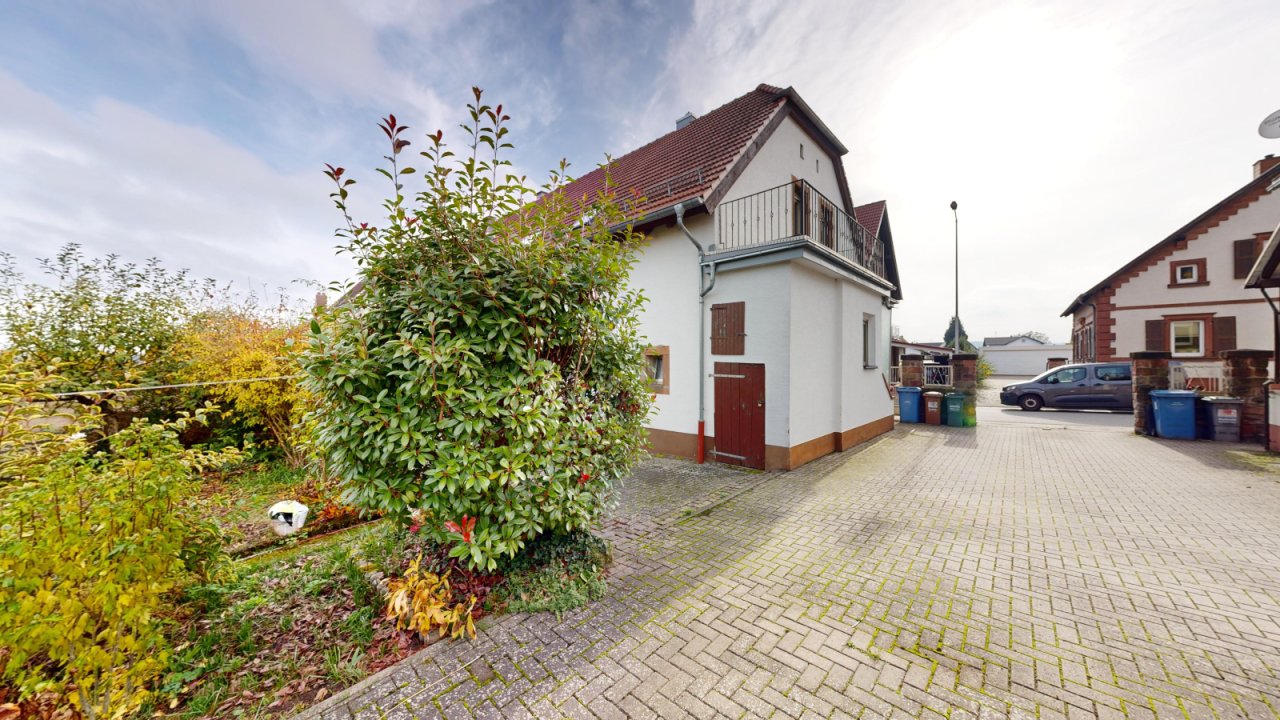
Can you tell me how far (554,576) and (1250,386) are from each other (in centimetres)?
1502

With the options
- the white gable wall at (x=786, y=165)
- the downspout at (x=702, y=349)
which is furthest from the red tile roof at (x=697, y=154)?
the downspout at (x=702, y=349)

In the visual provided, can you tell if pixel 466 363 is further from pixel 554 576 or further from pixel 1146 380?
pixel 1146 380

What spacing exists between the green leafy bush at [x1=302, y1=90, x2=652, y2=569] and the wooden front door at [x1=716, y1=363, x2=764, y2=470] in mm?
4468

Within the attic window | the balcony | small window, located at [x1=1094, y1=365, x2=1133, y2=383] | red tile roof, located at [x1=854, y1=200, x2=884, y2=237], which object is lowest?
small window, located at [x1=1094, y1=365, x2=1133, y2=383]

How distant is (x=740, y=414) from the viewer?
7.64 metres

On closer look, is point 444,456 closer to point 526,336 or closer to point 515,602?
point 526,336

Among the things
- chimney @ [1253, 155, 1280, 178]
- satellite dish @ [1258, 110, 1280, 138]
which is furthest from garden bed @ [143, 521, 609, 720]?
chimney @ [1253, 155, 1280, 178]

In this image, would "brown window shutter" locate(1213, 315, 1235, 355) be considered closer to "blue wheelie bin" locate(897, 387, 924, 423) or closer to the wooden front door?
"blue wheelie bin" locate(897, 387, 924, 423)

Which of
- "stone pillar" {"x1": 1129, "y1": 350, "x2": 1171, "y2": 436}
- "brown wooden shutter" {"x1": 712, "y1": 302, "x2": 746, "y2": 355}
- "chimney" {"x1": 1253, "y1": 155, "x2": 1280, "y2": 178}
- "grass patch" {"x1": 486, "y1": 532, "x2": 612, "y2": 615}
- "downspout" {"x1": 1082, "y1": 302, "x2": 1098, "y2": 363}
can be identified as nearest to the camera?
"grass patch" {"x1": 486, "y1": 532, "x2": 612, "y2": 615}

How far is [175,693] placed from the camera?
2.43m

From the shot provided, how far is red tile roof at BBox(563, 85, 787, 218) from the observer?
27.5ft

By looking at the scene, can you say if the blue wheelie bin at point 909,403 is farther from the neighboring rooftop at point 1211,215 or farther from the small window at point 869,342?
the neighboring rooftop at point 1211,215

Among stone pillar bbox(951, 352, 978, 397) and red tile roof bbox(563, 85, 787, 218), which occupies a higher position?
red tile roof bbox(563, 85, 787, 218)

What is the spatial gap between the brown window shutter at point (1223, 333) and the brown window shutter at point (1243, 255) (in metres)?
1.87
